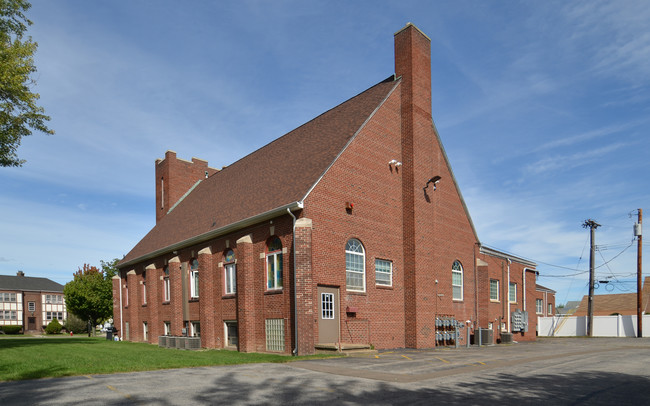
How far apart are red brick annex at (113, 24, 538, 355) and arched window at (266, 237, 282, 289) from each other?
0.07 metres

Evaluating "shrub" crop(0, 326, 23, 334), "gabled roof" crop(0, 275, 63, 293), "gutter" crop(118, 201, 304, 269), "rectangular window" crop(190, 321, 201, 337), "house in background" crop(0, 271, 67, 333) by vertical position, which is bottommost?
"shrub" crop(0, 326, 23, 334)

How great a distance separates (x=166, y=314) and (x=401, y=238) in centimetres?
1715

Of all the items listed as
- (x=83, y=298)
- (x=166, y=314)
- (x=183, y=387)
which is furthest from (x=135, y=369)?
(x=83, y=298)

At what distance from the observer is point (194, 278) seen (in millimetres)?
28797

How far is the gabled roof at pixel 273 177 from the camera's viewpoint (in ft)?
70.8

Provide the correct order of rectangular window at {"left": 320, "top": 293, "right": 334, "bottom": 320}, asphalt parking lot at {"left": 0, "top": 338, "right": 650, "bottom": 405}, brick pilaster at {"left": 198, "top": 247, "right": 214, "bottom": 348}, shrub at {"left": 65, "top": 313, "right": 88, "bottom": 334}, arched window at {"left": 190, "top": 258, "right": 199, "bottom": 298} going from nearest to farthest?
asphalt parking lot at {"left": 0, "top": 338, "right": 650, "bottom": 405}, rectangular window at {"left": 320, "top": 293, "right": 334, "bottom": 320}, brick pilaster at {"left": 198, "top": 247, "right": 214, "bottom": 348}, arched window at {"left": 190, "top": 258, "right": 199, "bottom": 298}, shrub at {"left": 65, "top": 313, "right": 88, "bottom": 334}

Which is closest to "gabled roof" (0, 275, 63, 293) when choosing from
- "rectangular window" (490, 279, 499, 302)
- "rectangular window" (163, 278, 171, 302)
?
"rectangular window" (163, 278, 171, 302)

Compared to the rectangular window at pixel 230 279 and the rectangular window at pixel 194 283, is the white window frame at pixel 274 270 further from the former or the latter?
the rectangular window at pixel 194 283

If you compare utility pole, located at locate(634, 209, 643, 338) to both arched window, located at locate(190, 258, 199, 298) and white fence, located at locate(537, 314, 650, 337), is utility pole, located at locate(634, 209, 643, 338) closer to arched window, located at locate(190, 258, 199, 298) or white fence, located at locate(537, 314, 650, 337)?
white fence, located at locate(537, 314, 650, 337)

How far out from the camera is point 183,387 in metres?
10.9

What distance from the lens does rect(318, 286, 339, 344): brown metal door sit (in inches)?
772

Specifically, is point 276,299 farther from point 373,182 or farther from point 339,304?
point 373,182

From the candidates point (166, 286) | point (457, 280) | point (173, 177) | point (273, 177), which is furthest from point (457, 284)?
point (173, 177)

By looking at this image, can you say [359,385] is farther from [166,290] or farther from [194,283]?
[166,290]
